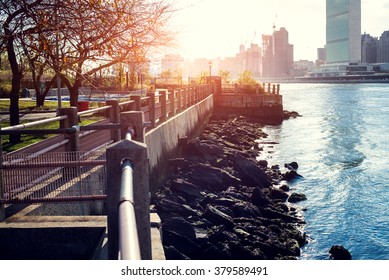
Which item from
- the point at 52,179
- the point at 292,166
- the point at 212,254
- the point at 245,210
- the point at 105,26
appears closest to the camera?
the point at 52,179

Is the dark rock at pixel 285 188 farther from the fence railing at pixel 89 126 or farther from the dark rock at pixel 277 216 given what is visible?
the fence railing at pixel 89 126

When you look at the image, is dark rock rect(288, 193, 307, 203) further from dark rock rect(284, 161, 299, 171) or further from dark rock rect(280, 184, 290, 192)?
dark rock rect(284, 161, 299, 171)

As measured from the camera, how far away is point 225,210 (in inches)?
560

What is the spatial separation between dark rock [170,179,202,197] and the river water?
10.7 feet

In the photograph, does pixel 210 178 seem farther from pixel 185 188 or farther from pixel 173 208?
pixel 173 208

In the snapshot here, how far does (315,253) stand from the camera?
501 inches

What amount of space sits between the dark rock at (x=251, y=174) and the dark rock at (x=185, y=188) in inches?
164

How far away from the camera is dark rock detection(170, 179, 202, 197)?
49.1ft

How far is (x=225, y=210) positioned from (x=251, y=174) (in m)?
5.76

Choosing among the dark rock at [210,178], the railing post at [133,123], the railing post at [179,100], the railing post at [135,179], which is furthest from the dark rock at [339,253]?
the railing post at [179,100]

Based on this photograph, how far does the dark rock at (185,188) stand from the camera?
49.1ft

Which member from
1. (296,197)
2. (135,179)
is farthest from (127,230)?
(296,197)

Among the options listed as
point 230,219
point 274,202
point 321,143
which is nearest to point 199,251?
point 230,219
